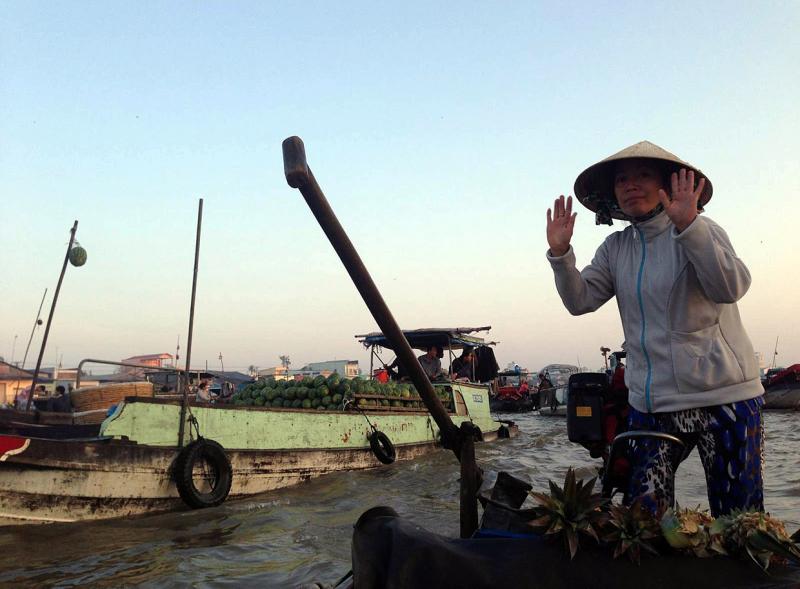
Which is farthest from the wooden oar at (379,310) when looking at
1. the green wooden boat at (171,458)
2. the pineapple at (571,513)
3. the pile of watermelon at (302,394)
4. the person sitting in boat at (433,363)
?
the person sitting in boat at (433,363)

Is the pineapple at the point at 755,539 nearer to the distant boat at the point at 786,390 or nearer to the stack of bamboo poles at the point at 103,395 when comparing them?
the stack of bamboo poles at the point at 103,395

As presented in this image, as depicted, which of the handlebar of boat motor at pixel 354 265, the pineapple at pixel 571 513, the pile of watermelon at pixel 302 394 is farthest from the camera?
the pile of watermelon at pixel 302 394

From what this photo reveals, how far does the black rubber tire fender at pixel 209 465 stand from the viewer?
643 cm

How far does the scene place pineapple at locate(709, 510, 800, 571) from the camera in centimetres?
145

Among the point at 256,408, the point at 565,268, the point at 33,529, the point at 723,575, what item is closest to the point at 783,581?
the point at 723,575

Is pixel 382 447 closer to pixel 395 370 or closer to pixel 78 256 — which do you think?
pixel 395 370

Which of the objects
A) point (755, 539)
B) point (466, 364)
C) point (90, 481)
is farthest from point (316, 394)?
point (755, 539)

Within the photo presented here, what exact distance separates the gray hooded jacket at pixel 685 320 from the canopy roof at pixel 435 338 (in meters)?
10.8

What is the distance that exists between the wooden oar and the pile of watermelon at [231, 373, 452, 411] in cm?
672

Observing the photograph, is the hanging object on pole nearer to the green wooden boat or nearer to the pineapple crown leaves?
the green wooden boat

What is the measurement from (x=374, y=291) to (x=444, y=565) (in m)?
0.76

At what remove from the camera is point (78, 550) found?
493cm

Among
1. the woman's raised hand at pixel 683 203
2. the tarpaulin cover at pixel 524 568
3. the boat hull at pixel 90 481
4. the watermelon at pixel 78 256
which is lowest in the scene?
the boat hull at pixel 90 481

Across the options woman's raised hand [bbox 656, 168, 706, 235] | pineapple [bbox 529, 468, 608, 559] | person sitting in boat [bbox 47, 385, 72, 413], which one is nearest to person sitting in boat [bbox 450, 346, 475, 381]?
person sitting in boat [bbox 47, 385, 72, 413]
